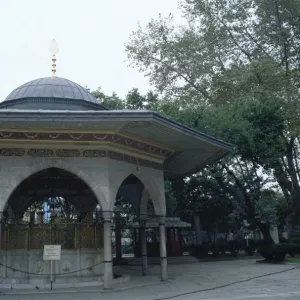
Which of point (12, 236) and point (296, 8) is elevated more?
point (296, 8)

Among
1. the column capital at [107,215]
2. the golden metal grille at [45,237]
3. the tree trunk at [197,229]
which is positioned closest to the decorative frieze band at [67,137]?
the column capital at [107,215]

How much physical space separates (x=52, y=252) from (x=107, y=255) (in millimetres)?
1451

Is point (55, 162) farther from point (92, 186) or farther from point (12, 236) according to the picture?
point (12, 236)

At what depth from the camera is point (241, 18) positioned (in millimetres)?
25469

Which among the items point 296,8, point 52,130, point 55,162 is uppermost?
point 296,8

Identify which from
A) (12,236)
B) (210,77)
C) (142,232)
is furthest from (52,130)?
(210,77)

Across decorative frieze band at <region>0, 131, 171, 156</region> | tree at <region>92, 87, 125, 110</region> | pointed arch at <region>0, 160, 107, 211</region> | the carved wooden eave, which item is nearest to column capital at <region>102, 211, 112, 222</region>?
pointed arch at <region>0, 160, 107, 211</region>

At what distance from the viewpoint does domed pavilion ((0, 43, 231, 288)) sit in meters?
10.3

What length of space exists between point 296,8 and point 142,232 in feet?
53.6

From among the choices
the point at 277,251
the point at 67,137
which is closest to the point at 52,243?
the point at 67,137

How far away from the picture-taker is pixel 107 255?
10.9 meters

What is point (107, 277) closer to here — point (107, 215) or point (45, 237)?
point (107, 215)

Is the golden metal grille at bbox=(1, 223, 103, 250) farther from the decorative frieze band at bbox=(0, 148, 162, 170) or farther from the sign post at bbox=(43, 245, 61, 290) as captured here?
the decorative frieze band at bbox=(0, 148, 162, 170)

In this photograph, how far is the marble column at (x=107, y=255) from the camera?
10752 mm
